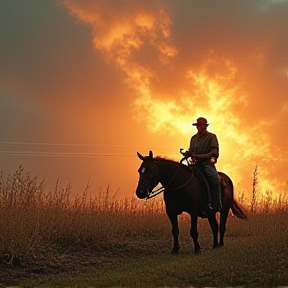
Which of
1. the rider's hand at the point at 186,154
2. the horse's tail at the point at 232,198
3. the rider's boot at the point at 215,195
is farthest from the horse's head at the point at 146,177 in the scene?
the horse's tail at the point at 232,198

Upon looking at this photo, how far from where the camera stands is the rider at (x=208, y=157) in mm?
11391

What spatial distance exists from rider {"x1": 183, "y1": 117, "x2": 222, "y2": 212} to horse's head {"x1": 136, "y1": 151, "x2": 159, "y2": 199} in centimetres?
112

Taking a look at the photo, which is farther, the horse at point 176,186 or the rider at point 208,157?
the rider at point 208,157

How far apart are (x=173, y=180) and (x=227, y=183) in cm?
197

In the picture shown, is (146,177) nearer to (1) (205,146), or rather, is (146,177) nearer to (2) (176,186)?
(2) (176,186)

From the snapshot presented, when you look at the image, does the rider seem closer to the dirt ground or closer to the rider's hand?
the rider's hand

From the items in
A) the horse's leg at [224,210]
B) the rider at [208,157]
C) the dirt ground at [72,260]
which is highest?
the rider at [208,157]

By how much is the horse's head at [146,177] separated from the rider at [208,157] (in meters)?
1.12

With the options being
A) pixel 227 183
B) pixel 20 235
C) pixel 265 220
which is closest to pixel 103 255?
pixel 20 235

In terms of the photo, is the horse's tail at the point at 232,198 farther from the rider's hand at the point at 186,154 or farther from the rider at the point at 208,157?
the rider's hand at the point at 186,154

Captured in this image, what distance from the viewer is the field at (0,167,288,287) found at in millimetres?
8508

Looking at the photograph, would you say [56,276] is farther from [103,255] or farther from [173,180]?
[173,180]

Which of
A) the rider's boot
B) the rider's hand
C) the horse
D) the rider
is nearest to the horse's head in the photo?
the horse

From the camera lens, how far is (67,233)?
12391mm
